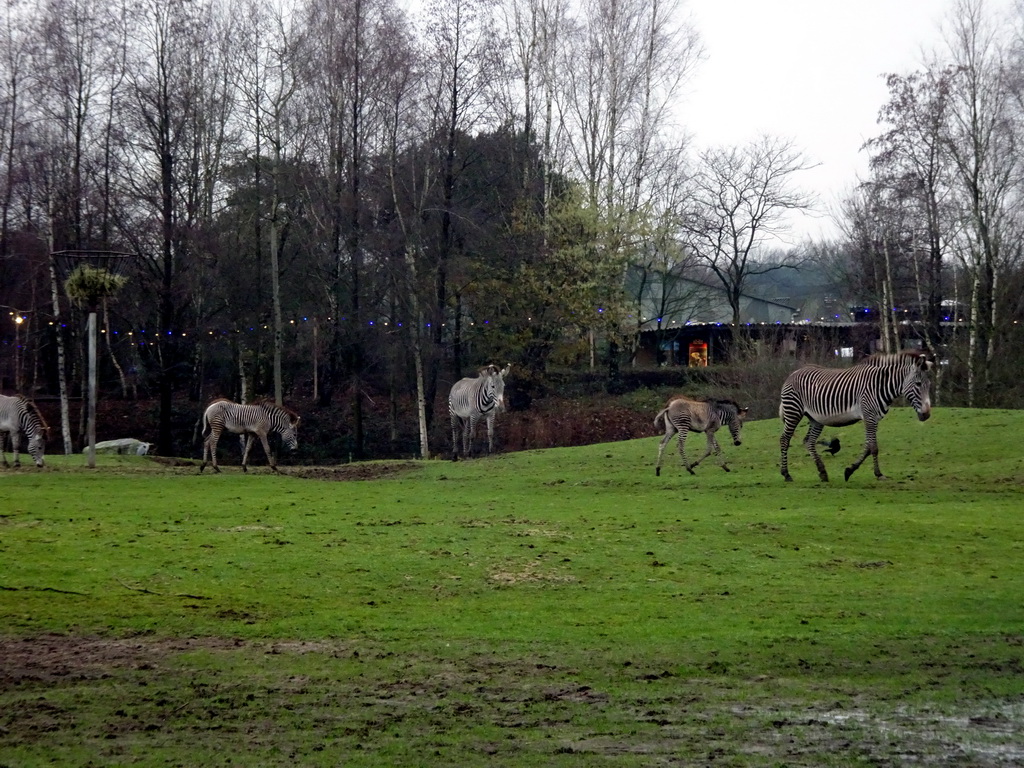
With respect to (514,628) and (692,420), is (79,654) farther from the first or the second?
Result: (692,420)

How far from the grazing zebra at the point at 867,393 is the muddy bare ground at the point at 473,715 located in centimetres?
1591

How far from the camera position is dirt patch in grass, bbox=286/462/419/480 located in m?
30.1

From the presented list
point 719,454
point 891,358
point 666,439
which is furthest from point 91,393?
point 891,358

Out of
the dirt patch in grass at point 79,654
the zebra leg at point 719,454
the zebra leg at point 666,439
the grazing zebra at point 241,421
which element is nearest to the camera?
the dirt patch in grass at point 79,654

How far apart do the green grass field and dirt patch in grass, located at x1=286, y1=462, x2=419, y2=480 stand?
762 centimetres

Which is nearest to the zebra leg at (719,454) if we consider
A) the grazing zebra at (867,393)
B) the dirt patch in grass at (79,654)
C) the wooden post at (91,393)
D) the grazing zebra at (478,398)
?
the grazing zebra at (867,393)

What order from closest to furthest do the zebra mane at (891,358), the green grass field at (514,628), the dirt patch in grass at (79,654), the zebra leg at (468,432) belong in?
the green grass field at (514,628) → the dirt patch in grass at (79,654) → the zebra mane at (891,358) → the zebra leg at (468,432)

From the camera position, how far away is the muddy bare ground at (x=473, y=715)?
22.1 feet

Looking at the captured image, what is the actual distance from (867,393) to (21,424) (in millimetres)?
22777

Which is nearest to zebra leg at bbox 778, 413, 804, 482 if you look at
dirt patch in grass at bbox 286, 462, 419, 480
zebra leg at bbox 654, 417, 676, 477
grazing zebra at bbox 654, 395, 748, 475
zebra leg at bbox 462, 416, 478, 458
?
grazing zebra at bbox 654, 395, 748, 475

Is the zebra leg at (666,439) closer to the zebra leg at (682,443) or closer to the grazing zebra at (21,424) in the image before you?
the zebra leg at (682,443)

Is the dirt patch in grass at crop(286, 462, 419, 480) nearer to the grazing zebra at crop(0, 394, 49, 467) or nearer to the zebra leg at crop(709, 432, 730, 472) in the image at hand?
the grazing zebra at crop(0, 394, 49, 467)

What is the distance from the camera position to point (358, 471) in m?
32.1

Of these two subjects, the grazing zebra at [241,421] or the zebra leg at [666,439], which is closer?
the zebra leg at [666,439]
